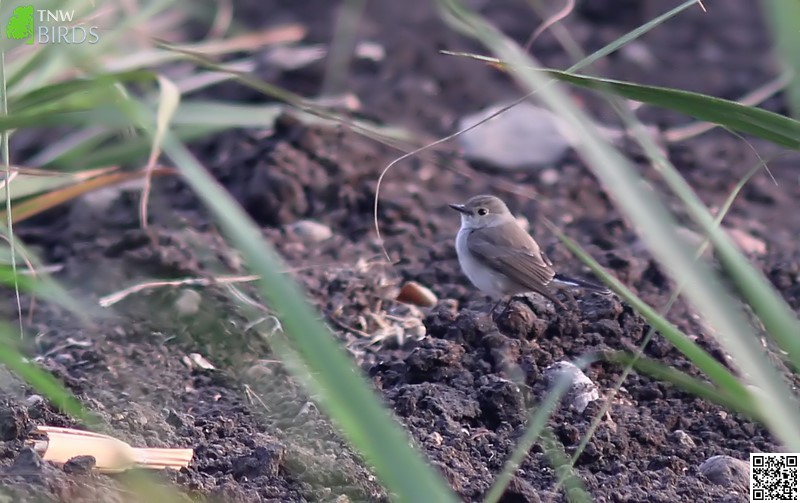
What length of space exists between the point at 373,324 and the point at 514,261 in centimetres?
75

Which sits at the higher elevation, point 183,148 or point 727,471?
point 183,148

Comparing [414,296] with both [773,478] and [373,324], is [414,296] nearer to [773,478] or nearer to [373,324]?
[373,324]

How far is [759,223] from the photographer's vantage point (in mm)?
5789

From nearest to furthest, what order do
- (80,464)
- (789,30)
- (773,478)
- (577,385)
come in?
(789,30), (80,464), (773,478), (577,385)

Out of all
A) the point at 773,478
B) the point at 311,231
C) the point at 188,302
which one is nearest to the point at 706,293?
the point at 773,478

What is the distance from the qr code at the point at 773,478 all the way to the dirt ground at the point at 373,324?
60 mm

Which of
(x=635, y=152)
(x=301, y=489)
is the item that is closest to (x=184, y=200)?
(x=635, y=152)

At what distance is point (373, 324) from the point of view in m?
4.29

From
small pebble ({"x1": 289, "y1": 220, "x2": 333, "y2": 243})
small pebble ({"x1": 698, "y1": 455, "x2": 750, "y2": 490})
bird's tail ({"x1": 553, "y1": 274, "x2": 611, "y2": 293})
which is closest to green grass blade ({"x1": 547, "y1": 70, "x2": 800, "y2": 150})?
small pebble ({"x1": 698, "y1": 455, "x2": 750, "y2": 490})

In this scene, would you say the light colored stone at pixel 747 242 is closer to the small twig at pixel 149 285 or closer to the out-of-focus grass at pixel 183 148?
the out-of-focus grass at pixel 183 148

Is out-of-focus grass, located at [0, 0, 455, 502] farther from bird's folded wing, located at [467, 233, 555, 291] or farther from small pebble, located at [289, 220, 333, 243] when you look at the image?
bird's folded wing, located at [467, 233, 555, 291]

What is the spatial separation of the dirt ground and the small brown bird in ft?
0.44

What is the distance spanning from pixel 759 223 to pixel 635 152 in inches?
38.3

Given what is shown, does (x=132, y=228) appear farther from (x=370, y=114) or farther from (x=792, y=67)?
(x=792, y=67)
